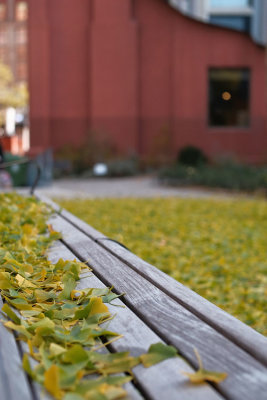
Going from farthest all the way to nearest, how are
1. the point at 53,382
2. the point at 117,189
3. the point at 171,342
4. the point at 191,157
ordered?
the point at 191,157
the point at 117,189
the point at 171,342
the point at 53,382

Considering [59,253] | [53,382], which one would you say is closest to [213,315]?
[53,382]

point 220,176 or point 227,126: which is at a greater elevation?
point 227,126

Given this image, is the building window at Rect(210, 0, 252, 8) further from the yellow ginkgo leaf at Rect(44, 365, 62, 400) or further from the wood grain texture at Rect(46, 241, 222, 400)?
the yellow ginkgo leaf at Rect(44, 365, 62, 400)

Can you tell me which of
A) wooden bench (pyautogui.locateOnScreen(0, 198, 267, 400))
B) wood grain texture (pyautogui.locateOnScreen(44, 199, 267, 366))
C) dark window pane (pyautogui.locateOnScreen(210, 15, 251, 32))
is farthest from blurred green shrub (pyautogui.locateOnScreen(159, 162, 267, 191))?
wooden bench (pyautogui.locateOnScreen(0, 198, 267, 400))

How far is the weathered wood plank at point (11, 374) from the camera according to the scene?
1211 millimetres

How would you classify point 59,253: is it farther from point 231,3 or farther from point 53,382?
point 231,3

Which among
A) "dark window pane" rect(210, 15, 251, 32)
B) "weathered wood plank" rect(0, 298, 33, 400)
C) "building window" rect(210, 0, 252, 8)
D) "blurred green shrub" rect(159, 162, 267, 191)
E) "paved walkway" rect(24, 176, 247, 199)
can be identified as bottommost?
"paved walkway" rect(24, 176, 247, 199)

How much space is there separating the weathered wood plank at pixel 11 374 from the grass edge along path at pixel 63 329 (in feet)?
0.09

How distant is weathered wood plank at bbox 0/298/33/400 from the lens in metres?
1.21

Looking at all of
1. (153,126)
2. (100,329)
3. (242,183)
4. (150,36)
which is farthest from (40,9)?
(100,329)

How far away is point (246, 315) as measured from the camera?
13.9ft

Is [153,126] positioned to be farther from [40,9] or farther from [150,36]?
[40,9]

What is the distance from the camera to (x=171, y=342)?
1554 millimetres

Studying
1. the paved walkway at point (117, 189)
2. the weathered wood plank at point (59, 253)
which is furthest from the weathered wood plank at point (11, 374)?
the paved walkway at point (117, 189)
